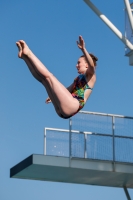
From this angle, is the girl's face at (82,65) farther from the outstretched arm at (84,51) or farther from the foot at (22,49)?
the foot at (22,49)

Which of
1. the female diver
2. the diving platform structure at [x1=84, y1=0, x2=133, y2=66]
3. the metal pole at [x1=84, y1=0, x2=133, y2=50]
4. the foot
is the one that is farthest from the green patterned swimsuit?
the metal pole at [x1=84, y1=0, x2=133, y2=50]

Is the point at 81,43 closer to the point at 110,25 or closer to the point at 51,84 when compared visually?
the point at 51,84

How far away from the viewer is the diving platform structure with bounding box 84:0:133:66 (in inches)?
758

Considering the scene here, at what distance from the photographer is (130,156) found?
2170 centimetres

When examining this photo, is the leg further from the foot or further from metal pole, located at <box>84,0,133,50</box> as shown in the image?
metal pole, located at <box>84,0,133,50</box>

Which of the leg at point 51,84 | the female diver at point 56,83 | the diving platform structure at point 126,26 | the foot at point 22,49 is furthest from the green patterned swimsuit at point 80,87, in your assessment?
the diving platform structure at point 126,26

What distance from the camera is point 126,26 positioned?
20.8 m

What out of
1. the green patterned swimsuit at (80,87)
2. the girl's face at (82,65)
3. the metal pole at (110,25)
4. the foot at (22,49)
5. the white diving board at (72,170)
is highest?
the metal pole at (110,25)

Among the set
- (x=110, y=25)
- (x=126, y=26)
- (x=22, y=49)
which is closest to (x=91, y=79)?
(x=22, y=49)

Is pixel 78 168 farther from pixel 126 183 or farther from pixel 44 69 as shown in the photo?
pixel 44 69

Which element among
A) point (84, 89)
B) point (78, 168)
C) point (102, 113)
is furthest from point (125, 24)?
point (84, 89)

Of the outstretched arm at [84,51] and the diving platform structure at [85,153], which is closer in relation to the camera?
the outstretched arm at [84,51]

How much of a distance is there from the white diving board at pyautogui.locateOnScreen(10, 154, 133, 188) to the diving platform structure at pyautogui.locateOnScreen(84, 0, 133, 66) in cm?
283

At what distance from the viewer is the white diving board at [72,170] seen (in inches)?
830
